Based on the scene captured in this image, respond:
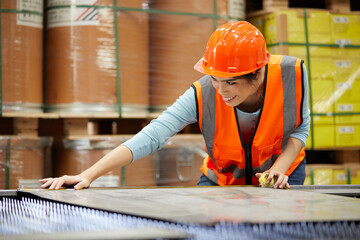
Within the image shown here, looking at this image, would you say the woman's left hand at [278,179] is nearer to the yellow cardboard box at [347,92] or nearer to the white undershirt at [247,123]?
the white undershirt at [247,123]

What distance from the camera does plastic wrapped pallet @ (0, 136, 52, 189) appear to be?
370cm

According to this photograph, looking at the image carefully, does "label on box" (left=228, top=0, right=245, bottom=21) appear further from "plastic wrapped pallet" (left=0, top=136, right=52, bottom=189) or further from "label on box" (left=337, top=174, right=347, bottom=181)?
"plastic wrapped pallet" (left=0, top=136, right=52, bottom=189)

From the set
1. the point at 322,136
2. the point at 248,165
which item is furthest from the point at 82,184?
the point at 322,136

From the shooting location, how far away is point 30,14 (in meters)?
3.91

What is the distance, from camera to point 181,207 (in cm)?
162

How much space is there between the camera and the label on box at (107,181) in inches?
149

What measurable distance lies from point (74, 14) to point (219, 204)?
2.56m

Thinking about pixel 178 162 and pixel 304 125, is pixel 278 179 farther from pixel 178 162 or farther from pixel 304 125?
pixel 178 162

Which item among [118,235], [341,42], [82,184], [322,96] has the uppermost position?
[341,42]

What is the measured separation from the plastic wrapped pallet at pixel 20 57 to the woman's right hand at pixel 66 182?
1.65m

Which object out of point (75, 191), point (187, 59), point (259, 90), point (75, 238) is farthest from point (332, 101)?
point (75, 238)

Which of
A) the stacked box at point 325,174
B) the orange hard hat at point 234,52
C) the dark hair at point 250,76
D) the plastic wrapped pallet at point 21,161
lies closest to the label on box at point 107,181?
the plastic wrapped pallet at point 21,161

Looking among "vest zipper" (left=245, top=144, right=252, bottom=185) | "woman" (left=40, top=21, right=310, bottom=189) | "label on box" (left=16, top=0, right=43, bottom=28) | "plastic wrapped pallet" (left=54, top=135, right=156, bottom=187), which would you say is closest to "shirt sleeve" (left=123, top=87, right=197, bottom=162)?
"woman" (left=40, top=21, right=310, bottom=189)

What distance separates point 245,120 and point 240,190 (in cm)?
58
